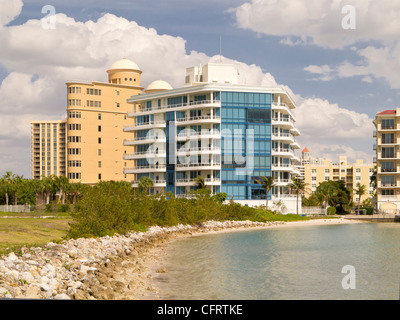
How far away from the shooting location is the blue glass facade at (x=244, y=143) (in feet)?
295

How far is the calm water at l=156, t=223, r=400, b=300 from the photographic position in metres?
22.2

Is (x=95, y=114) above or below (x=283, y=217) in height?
above

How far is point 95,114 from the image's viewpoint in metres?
125

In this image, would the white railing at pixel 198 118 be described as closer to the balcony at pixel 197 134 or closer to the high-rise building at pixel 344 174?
the balcony at pixel 197 134

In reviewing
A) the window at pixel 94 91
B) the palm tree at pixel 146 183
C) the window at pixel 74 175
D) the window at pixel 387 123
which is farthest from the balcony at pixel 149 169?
the window at pixel 387 123

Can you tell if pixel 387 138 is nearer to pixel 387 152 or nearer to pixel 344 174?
pixel 387 152

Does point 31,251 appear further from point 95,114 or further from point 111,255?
point 95,114

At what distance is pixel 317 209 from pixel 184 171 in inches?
1357

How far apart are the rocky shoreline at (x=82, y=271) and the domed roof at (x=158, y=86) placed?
88.1 m

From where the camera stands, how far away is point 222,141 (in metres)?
90.5

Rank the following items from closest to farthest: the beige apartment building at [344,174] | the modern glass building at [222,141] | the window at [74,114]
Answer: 1. the modern glass building at [222,141]
2. the window at [74,114]
3. the beige apartment building at [344,174]
